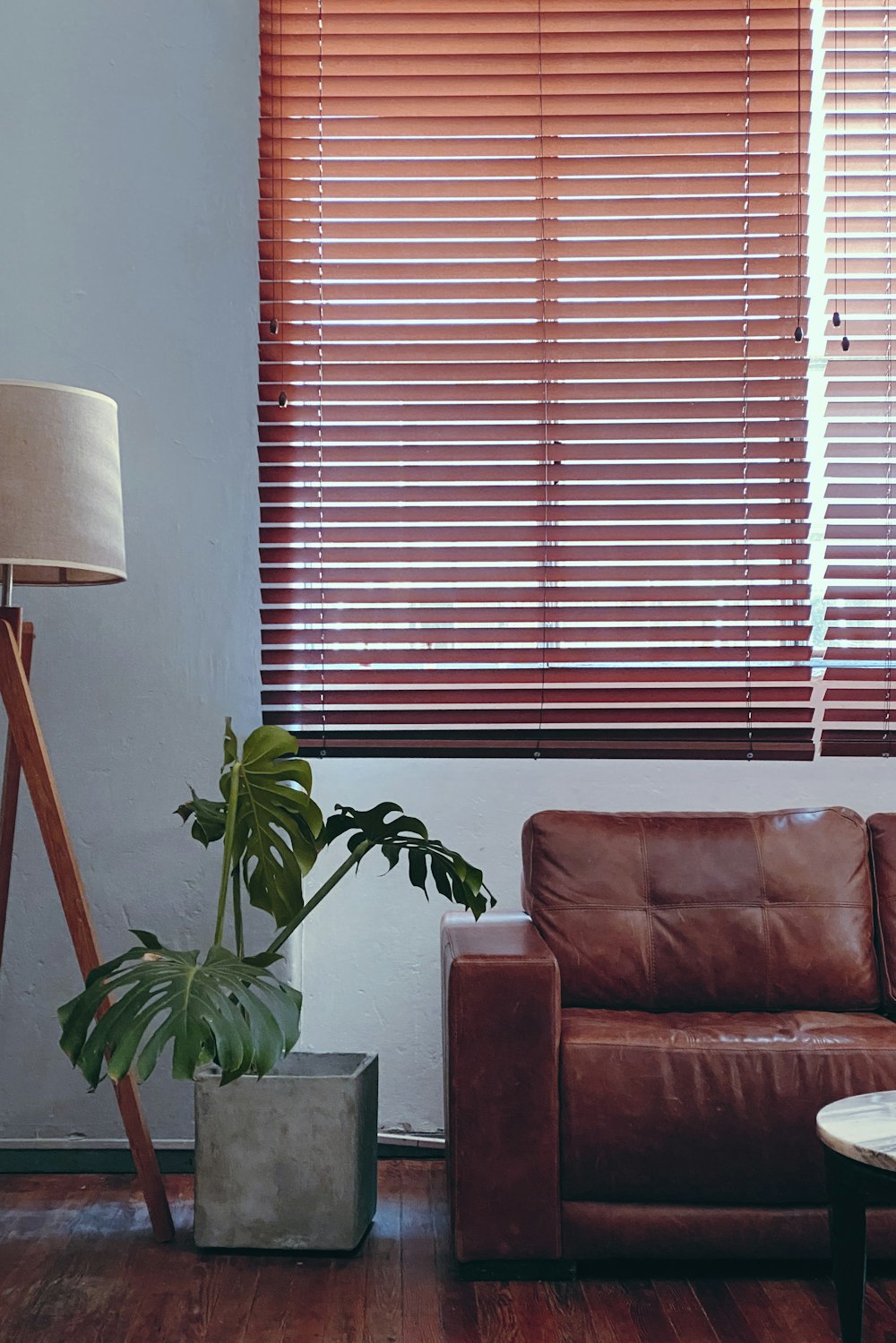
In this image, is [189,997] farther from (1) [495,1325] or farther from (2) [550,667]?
(2) [550,667]

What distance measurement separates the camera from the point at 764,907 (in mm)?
2477

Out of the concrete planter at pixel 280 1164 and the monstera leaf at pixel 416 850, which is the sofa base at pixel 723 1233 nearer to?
the concrete planter at pixel 280 1164

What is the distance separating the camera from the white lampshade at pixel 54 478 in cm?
217

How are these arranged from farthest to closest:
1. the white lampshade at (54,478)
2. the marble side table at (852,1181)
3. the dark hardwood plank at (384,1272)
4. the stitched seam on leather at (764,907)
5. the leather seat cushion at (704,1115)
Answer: the stitched seam on leather at (764,907) < the white lampshade at (54,478) < the leather seat cushion at (704,1115) < the dark hardwood plank at (384,1272) < the marble side table at (852,1181)

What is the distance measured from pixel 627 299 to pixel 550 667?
970 millimetres

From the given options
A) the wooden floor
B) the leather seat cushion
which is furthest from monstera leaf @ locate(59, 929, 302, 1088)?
the leather seat cushion

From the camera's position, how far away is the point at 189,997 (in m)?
1.89

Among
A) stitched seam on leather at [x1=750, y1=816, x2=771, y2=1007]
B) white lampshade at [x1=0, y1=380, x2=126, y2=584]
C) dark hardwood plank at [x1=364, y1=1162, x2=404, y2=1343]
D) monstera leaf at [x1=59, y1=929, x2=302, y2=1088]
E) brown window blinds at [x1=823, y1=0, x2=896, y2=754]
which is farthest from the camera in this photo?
brown window blinds at [x1=823, y1=0, x2=896, y2=754]

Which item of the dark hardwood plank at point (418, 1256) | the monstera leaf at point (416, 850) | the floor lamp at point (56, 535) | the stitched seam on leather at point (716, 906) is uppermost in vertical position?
the floor lamp at point (56, 535)

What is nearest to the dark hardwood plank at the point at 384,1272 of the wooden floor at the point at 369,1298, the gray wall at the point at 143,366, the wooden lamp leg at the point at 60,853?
the wooden floor at the point at 369,1298

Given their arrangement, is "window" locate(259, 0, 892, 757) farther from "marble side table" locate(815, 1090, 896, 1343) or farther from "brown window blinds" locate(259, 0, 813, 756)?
"marble side table" locate(815, 1090, 896, 1343)

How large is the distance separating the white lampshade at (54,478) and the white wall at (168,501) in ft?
1.86

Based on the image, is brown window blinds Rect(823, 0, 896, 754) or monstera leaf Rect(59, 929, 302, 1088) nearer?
monstera leaf Rect(59, 929, 302, 1088)

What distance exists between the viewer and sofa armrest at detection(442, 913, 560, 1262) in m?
2.06
